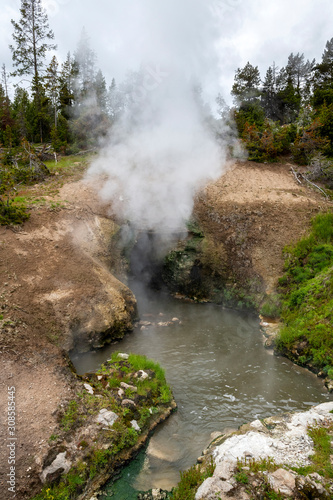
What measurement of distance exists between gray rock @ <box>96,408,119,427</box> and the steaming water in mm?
906

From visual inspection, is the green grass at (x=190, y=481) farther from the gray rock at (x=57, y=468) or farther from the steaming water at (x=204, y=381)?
the gray rock at (x=57, y=468)

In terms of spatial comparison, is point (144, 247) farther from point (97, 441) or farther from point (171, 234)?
point (97, 441)

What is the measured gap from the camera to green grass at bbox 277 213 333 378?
9.41 metres

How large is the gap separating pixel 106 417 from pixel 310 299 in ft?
25.8

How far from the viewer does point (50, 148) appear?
2353 cm

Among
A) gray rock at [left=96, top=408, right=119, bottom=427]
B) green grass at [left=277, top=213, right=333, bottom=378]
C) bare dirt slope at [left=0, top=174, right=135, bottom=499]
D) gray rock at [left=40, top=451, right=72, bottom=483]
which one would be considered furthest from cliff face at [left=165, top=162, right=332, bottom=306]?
gray rock at [left=40, top=451, right=72, bottom=483]

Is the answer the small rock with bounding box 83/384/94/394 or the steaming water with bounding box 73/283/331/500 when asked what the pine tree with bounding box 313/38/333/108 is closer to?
the steaming water with bounding box 73/283/331/500

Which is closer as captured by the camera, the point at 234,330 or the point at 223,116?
the point at 234,330

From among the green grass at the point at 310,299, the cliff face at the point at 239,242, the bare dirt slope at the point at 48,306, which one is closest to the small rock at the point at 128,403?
the bare dirt slope at the point at 48,306

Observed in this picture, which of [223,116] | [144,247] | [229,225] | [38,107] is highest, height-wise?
[38,107]

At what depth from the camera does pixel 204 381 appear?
8883mm

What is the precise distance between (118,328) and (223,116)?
1762cm

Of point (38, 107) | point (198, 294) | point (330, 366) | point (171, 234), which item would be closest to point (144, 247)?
point (171, 234)

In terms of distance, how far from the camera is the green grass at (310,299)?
9414 mm
